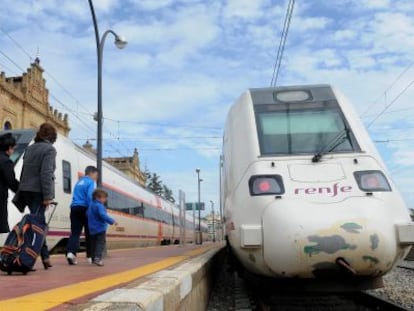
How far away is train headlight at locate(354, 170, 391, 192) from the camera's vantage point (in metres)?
5.84

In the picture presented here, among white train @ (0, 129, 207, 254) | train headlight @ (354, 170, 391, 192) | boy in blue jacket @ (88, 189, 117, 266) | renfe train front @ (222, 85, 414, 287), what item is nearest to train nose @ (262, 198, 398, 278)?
renfe train front @ (222, 85, 414, 287)

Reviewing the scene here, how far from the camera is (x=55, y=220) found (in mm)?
13719

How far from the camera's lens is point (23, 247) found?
5.87 meters

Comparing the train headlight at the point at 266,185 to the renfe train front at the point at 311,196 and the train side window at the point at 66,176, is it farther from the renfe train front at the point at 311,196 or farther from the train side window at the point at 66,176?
the train side window at the point at 66,176

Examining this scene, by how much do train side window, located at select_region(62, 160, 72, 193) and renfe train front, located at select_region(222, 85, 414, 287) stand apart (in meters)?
7.94

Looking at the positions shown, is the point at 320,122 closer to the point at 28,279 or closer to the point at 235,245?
the point at 235,245

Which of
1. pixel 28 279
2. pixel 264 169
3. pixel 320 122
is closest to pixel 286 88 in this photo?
pixel 320 122

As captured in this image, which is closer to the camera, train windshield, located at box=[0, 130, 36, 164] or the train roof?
the train roof

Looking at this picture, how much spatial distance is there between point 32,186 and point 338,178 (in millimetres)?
3487

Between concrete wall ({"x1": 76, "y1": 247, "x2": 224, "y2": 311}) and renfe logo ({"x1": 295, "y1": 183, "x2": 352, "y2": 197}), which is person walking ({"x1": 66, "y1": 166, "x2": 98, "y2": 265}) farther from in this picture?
renfe logo ({"x1": 295, "y1": 183, "x2": 352, "y2": 197})

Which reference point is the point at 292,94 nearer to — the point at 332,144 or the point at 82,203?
the point at 332,144

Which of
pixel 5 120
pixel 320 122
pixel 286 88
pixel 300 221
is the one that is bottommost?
pixel 300 221

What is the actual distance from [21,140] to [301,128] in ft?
27.3

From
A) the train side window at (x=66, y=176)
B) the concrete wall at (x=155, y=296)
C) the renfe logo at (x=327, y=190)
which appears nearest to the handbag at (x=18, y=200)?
the concrete wall at (x=155, y=296)
